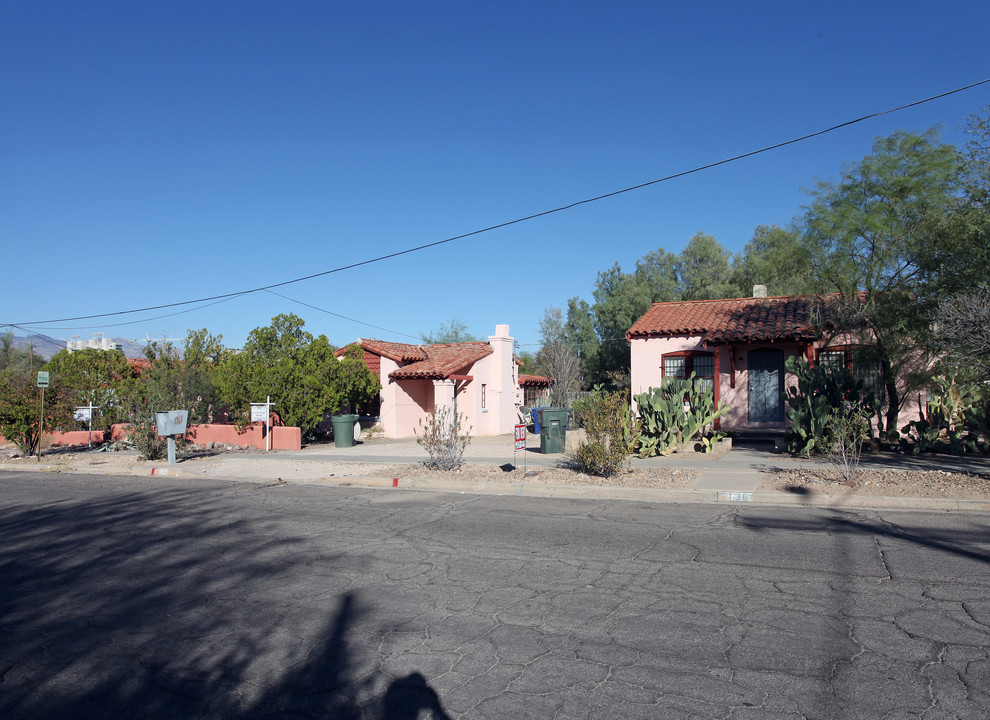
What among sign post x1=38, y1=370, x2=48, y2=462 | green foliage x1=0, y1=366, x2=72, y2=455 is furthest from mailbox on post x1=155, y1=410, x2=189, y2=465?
green foliage x1=0, y1=366, x2=72, y2=455

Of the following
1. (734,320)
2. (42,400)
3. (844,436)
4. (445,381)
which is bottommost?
(844,436)

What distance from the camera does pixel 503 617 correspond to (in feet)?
19.0

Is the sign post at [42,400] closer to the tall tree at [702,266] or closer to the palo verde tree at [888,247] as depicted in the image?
the palo verde tree at [888,247]

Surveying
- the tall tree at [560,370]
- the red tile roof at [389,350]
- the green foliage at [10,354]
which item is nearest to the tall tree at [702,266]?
the tall tree at [560,370]

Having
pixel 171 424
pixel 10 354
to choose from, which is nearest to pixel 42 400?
pixel 171 424

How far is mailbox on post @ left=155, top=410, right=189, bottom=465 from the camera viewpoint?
17.8 m

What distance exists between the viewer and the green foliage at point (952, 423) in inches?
588

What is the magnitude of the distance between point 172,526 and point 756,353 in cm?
1745

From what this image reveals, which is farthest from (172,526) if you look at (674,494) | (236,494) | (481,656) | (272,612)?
(674,494)

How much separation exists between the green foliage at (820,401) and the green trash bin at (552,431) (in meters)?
5.66

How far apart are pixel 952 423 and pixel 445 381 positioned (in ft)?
50.7

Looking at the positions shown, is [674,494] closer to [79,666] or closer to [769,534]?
[769,534]

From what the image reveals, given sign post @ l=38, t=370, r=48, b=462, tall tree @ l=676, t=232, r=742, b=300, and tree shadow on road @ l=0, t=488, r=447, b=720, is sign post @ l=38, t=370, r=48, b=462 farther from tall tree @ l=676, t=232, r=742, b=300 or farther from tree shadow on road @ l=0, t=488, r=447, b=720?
tall tree @ l=676, t=232, r=742, b=300

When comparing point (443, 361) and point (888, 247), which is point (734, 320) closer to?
point (888, 247)
